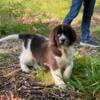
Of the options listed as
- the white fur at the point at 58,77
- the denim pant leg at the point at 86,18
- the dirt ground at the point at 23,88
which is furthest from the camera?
the denim pant leg at the point at 86,18

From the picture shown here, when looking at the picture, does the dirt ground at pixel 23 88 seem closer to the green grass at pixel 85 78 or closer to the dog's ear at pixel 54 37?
the green grass at pixel 85 78

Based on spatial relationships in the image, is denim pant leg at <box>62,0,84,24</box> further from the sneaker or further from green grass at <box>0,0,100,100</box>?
green grass at <box>0,0,100,100</box>

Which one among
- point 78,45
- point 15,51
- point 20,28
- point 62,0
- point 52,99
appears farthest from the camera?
point 62,0

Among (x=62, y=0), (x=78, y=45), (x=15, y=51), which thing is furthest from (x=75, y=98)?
(x=62, y=0)

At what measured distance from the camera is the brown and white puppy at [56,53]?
5.88m

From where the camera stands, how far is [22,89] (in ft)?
19.6

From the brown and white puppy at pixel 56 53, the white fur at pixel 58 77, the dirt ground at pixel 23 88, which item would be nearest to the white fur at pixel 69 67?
the brown and white puppy at pixel 56 53

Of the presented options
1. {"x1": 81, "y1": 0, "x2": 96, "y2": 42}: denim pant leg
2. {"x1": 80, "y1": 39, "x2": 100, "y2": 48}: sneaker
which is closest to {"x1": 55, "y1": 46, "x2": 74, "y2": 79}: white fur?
{"x1": 80, "y1": 39, "x2": 100, "y2": 48}: sneaker

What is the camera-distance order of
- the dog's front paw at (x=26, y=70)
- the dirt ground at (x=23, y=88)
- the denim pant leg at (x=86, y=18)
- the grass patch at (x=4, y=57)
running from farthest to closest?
the denim pant leg at (x=86, y=18) → the grass patch at (x=4, y=57) → the dog's front paw at (x=26, y=70) → the dirt ground at (x=23, y=88)

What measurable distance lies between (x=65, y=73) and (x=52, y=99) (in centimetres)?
47

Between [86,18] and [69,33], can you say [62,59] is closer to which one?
[69,33]

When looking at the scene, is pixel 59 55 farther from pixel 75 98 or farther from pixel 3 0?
pixel 3 0

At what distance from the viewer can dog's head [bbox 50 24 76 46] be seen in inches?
230

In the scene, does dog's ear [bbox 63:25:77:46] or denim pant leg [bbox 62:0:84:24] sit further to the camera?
denim pant leg [bbox 62:0:84:24]
